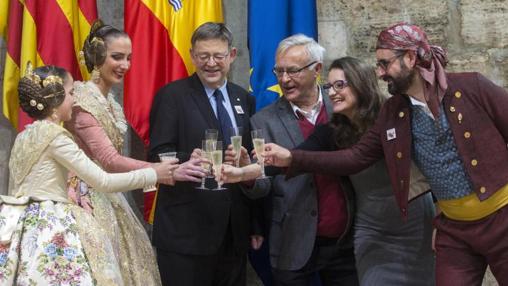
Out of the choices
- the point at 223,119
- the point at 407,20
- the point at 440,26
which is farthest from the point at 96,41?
the point at 440,26

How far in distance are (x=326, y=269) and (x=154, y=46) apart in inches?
69.2

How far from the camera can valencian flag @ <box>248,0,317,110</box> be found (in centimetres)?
447

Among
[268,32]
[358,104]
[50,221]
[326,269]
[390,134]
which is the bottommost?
[326,269]

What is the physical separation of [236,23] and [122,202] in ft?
5.52

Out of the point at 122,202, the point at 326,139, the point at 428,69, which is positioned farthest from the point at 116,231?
the point at 428,69

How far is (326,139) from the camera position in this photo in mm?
3729

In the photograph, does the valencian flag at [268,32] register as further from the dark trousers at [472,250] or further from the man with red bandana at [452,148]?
the dark trousers at [472,250]

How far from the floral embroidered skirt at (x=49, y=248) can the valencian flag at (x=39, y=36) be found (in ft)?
4.33

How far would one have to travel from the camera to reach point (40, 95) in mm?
3291

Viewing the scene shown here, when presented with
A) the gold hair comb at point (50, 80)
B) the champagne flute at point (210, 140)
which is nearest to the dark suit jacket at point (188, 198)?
the champagne flute at point (210, 140)

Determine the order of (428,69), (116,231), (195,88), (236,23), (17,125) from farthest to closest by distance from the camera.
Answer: (236,23), (17,125), (195,88), (116,231), (428,69)

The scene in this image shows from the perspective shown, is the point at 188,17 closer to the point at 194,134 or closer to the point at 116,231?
the point at 194,134

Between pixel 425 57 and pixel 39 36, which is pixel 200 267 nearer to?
pixel 425 57

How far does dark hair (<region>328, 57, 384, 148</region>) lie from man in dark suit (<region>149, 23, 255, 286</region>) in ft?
1.69
